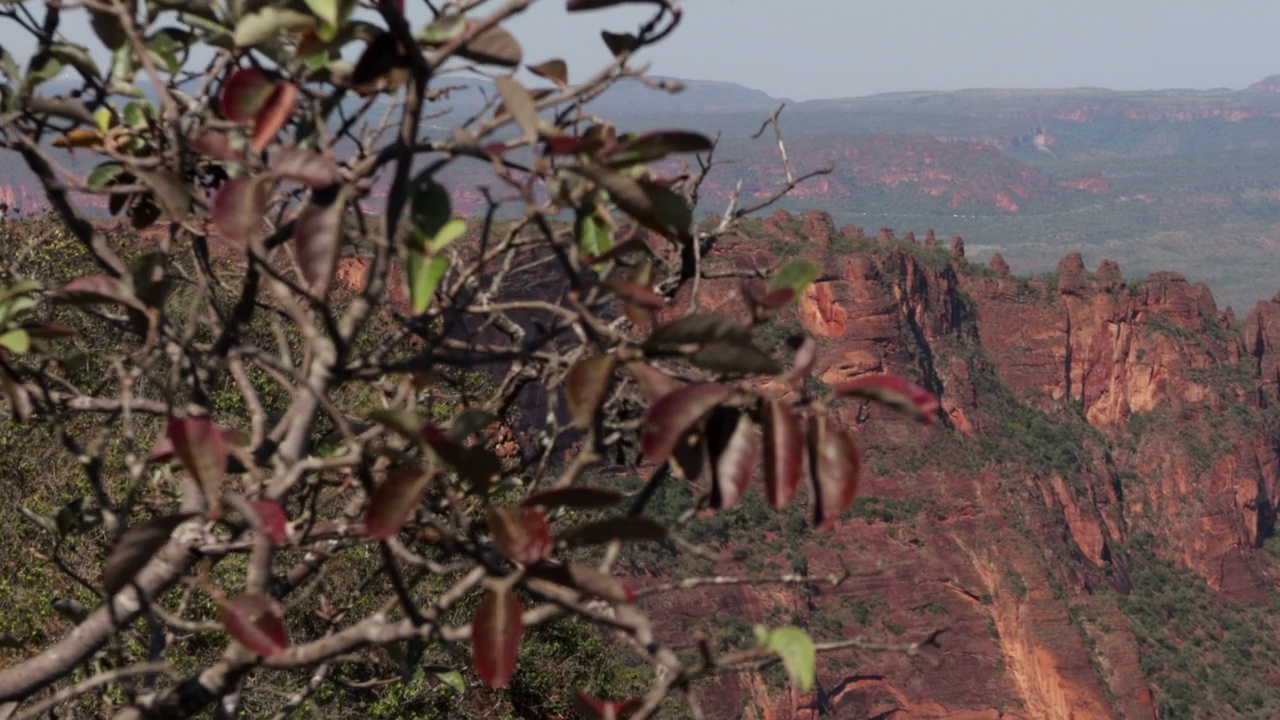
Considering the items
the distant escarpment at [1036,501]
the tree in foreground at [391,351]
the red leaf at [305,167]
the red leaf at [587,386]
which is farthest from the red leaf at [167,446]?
the distant escarpment at [1036,501]

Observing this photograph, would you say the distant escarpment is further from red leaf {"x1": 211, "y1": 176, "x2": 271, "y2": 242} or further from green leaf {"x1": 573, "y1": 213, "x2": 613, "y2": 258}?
red leaf {"x1": 211, "y1": 176, "x2": 271, "y2": 242}

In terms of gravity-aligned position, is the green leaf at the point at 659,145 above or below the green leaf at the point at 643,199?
above

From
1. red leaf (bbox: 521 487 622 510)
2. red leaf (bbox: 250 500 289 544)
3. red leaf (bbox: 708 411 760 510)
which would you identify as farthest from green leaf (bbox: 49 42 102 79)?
red leaf (bbox: 708 411 760 510)

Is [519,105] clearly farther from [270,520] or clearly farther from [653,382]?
[270,520]

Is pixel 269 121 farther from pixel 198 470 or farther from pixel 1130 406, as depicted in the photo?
pixel 1130 406

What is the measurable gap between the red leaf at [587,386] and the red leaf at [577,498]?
0.10 m

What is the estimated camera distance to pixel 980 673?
151 ft

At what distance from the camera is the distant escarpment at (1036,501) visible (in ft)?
148

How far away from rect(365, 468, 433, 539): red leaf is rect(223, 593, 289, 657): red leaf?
0.21 metres

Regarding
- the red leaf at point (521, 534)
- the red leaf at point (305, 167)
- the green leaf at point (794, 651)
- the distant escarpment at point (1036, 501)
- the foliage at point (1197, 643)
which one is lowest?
the foliage at point (1197, 643)

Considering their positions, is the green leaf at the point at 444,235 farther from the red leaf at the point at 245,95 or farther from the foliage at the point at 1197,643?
the foliage at the point at 1197,643

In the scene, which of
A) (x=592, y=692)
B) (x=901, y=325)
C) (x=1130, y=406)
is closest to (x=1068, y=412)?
(x=1130, y=406)

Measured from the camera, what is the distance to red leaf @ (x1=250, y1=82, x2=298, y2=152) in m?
1.84

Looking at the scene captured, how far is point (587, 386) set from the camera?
173cm
